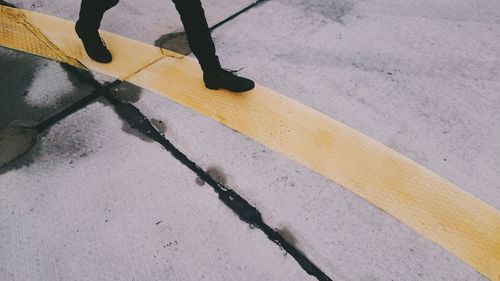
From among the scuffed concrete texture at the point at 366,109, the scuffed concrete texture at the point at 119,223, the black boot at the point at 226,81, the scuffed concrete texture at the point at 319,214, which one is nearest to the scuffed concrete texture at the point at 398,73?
the scuffed concrete texture at the point at 366,109

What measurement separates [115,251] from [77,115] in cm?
85

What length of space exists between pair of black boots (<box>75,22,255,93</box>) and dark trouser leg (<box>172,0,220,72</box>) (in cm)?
4

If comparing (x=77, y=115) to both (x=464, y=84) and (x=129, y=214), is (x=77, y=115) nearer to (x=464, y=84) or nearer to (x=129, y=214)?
(x=129, y=214)

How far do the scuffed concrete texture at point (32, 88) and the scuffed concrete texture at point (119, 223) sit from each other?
0.76ft

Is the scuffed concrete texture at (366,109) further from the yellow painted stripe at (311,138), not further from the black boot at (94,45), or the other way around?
the black boot at (94,45)

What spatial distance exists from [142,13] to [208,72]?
930 millimetres

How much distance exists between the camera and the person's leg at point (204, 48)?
1884mm

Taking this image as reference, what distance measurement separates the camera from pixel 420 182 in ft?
5.88

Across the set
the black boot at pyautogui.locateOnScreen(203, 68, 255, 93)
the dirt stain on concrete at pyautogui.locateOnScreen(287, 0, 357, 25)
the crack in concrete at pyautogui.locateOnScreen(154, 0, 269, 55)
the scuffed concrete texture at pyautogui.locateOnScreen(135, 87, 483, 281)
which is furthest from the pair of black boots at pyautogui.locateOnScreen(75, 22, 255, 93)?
the dirt stain on concrete at pyautogui.locateOnScreen(287, 0, 357, 25)

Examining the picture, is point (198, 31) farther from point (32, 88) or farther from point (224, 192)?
point (32, 88)

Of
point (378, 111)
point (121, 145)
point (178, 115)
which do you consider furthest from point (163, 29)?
point (378, 111)

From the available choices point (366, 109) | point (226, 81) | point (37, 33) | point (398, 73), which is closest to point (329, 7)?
point (398, 73)

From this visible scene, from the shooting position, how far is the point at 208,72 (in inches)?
83.4

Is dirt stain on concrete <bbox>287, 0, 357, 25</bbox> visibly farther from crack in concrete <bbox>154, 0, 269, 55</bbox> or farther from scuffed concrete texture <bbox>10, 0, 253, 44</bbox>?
crack in concrete <bbox>154, 0, 269, 55</bbox>
